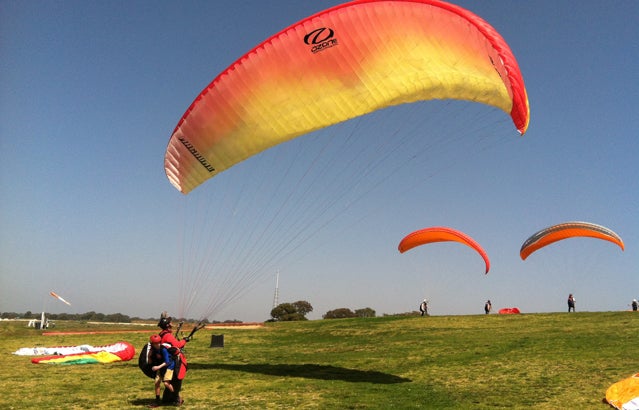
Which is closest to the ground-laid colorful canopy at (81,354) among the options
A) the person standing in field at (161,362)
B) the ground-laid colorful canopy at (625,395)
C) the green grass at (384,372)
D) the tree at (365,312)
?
the green grass at (384,372)

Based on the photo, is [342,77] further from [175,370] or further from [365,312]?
[365,312]

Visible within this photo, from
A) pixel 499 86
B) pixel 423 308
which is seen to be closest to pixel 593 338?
pixel 499 86

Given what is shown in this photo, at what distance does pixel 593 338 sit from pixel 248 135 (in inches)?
534

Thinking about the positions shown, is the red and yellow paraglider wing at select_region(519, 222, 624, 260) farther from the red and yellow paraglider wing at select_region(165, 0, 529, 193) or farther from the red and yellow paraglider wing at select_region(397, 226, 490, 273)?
the red and yellow paraglider wing at select_region(165, 0, 529, 193)

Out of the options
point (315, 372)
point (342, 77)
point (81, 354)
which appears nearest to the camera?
point (342, 77)

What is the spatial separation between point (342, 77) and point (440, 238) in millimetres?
17854

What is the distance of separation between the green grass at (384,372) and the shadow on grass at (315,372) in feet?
0.09

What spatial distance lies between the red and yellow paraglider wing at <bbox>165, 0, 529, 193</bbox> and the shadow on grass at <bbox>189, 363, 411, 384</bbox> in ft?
18.9

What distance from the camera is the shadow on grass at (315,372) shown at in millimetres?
11336

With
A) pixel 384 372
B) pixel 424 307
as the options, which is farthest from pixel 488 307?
pixel 384 372

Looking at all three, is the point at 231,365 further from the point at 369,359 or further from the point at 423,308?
the point at 423,308

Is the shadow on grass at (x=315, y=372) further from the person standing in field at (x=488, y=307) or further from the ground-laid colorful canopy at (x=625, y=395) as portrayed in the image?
the person standing in field at (x=488, y=307)

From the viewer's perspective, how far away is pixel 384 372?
486 inches

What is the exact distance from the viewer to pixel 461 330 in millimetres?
20641
